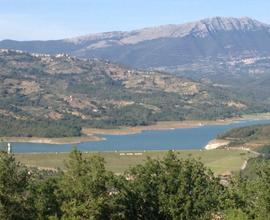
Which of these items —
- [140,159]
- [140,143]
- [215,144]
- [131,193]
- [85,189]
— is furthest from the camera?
[140,143]

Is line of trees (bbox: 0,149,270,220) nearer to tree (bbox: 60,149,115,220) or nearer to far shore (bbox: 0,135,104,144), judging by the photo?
tree (bbox: 60,149,115,220)

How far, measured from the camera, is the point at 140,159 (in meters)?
125

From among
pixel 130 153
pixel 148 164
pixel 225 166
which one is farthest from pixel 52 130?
pixel 148 164

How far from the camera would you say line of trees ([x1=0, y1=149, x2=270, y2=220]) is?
3344cm

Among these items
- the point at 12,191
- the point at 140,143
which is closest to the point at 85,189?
the point at 12,191

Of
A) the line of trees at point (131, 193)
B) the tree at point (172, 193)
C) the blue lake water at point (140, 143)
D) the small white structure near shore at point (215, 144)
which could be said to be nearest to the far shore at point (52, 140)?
the blue lake water at point (140, 143)

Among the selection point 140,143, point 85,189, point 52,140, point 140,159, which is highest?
point 85,189

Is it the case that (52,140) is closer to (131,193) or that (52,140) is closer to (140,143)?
(140,143)

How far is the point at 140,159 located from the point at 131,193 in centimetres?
8577

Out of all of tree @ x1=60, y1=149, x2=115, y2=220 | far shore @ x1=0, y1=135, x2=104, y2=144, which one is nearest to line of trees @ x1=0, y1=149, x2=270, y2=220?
tree @ x1=60, y1=149, x2=115, y2=220

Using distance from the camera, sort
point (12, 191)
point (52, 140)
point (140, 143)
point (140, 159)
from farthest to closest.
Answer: point (52, 140), point (140, 143), point (140, 159), point (12, 191)

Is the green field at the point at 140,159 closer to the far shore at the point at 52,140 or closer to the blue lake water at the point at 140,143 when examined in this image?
the blue lake water at the point at 140,143

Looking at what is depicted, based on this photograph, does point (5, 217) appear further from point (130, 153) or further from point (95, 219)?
point (130, 153)

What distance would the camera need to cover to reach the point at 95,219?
109 ft
